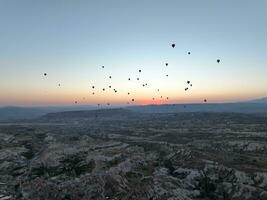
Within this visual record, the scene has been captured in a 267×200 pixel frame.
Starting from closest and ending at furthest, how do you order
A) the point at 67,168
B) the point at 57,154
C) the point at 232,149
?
the point at 67,168, the point at 57,154, the point at 232,149

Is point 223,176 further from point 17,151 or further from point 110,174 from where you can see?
point 17,151

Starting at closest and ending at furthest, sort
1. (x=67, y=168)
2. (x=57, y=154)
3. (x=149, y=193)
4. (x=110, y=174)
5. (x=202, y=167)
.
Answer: (x=149, y=193)
(x=110, y=174)
(x=202, y=167)
(x=67, y=168)
(x=57, y=154)

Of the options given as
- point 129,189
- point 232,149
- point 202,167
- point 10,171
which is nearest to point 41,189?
point 129,189

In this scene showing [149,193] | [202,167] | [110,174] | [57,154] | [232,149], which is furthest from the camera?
[232,149]

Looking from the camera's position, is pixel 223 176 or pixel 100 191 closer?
pixel 100 191

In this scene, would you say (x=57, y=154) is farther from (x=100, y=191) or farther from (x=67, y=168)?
(x=100, y=191)

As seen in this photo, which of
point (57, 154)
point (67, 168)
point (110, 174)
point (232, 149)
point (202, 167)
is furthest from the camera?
point (232, 149)

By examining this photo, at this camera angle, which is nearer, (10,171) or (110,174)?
(110,174)

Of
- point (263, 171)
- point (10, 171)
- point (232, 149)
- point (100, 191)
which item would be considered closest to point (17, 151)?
point (10, 171)
